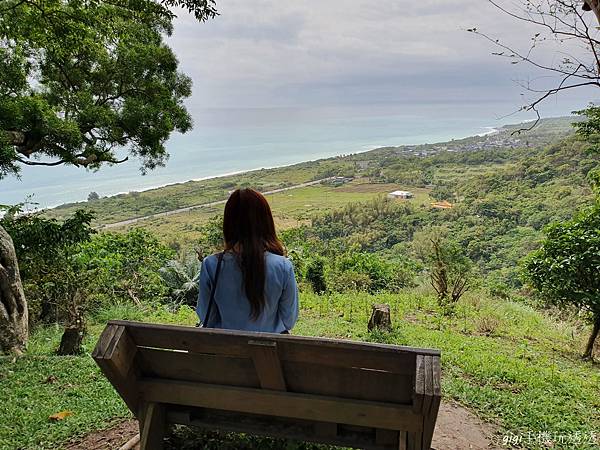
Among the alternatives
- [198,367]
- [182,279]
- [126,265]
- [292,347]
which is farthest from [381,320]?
[126,265]

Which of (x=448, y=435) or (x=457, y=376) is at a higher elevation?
(x=448, y=435)

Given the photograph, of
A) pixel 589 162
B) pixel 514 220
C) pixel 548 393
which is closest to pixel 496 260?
pixel 514 220

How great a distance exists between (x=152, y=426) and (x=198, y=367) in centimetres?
40

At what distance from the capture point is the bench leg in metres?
1.98

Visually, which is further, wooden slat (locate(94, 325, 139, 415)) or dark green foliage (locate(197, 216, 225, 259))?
dark green foliage (locate(197, 216, 225, 259))

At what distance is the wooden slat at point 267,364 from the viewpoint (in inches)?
64.4

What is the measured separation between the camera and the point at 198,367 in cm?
189

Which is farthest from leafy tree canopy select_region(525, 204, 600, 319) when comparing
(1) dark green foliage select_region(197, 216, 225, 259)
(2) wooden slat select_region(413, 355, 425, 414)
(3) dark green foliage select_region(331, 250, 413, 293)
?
(1) dark green foliage select_region(197, 216, 225, 259)

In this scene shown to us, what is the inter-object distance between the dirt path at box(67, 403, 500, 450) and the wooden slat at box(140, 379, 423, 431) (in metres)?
1.12

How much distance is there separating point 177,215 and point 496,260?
49.9ft

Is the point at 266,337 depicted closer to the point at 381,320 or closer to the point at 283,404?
the point at 283,404

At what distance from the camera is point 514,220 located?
21.5m

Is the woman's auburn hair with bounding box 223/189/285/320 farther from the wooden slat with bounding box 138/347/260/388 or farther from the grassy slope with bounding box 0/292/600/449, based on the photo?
the grassy slope with bounding box 0/292/600/449

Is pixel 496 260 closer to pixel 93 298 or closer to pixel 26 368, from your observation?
pixel 93 298
